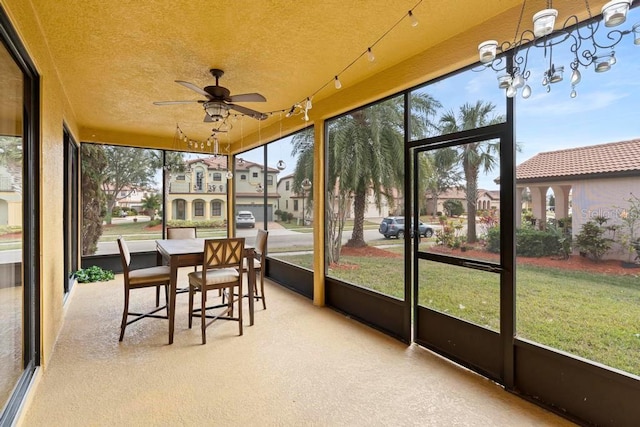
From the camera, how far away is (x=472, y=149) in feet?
8.49

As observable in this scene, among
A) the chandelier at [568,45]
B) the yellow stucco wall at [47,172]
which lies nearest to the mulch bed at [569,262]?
the chandelier at [568,45]

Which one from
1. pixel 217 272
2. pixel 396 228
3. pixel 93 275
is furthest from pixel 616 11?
pixel 93 275

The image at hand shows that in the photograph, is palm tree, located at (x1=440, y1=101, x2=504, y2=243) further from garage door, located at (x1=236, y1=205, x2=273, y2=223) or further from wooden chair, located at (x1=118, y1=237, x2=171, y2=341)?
garage door, located at (x1=236, y1=205, x2=273, y2=223)

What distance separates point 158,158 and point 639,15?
6595 mm

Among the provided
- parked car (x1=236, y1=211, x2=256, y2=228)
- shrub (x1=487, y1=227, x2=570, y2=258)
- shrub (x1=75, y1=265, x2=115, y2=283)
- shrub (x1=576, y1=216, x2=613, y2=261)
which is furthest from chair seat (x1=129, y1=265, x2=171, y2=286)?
shrub (x1=576, y1=216, x2=613, y2=261)

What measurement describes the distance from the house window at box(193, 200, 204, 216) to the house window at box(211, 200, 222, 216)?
206mm

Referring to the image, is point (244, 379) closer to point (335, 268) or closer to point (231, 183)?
point (335, 268)

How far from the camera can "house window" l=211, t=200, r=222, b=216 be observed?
6758mm

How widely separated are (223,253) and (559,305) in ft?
8.85

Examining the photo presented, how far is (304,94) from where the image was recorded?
384 cm

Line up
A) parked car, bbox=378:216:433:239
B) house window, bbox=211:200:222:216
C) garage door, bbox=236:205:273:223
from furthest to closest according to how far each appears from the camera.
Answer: house window, bbox=211:200:222:216 < garage door, bbox=236:205:273:223 < parked car, bbox=378:216:433:239

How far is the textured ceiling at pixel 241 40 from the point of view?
2152 millimetres

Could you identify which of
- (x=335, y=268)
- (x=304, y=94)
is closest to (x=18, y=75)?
(x=304, y=94)

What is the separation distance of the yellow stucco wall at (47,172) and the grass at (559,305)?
3.05 metres
